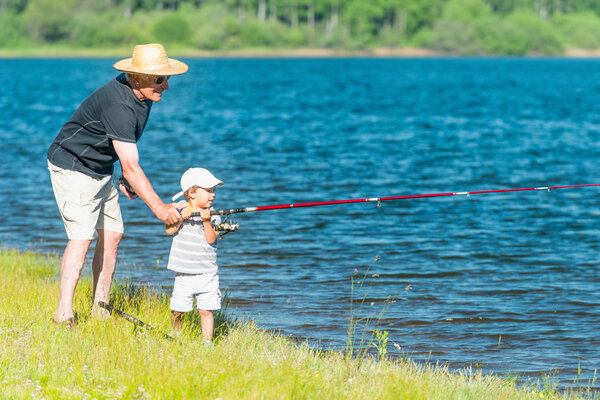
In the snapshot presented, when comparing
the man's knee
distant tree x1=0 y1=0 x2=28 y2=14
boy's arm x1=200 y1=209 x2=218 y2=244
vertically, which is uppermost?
boy's arm x1=200 y1=209 x2=218 y2=244

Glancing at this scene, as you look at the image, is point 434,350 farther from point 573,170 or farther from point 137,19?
point 137,19

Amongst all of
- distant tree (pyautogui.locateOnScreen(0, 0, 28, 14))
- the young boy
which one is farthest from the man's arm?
distant tree (pyautogui.locateOnScreen(0, 0, 28, 14))

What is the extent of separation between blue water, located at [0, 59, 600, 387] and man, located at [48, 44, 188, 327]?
89.8 inches

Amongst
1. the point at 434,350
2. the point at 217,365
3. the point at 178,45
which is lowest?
the point at 178,45

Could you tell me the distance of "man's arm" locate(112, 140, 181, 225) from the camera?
596 cm

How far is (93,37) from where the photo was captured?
143 meters

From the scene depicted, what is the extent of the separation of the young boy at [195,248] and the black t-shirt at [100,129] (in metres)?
0.55

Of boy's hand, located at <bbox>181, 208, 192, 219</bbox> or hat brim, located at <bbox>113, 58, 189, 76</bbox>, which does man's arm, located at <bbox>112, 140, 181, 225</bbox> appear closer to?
boy's hand, located at <bbox>181, 208, 192, 219</bbox>

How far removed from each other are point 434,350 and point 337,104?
37.7m

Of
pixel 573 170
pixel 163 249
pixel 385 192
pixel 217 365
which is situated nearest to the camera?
pixel 217 365

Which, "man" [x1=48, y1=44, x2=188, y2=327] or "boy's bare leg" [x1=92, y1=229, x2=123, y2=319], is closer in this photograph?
"man" [x1=48, y1=44, x2=188, y2=327]

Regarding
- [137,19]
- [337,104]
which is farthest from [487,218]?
[137,19]

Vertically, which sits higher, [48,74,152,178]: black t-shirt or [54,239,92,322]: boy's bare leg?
[48,74,152,178]: black t-shirt

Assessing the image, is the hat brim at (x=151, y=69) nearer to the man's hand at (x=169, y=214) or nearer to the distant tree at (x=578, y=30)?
the man's hand at (x=169, y=214)
